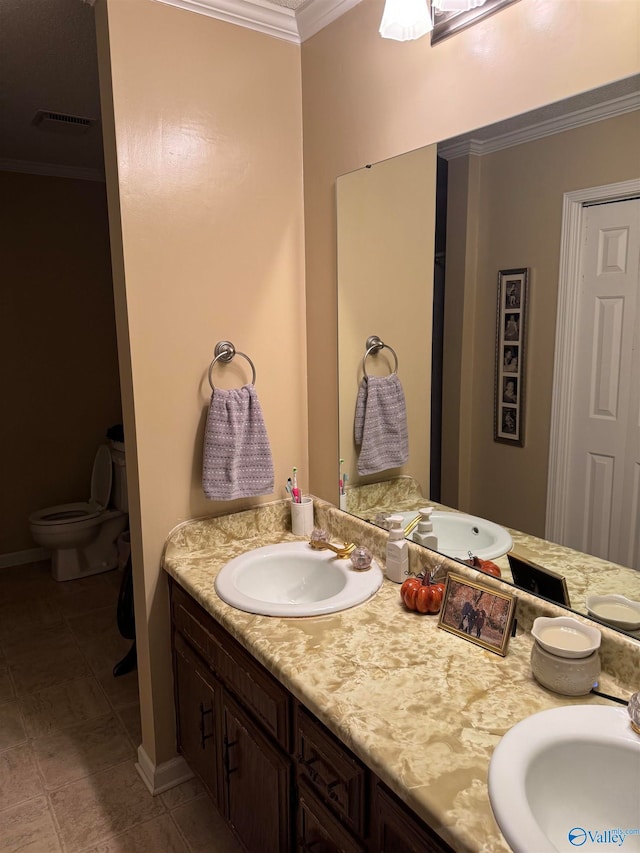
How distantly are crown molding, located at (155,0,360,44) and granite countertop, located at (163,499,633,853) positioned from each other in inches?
63.1

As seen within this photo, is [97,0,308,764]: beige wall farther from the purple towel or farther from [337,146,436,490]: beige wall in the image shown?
[337,146,436,490]: beige wall

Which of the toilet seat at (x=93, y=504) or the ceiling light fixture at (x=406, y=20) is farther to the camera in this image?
the toilet seat at (x=93, y=504)

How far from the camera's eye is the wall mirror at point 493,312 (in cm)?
120

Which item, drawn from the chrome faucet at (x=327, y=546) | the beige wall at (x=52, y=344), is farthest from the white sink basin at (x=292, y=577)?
the beige wall at (x=52, y=344)

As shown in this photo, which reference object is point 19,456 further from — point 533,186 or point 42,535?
point 533,186

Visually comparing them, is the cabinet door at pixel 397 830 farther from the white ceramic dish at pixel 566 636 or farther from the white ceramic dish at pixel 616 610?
the white ceramic dish at pixel 616 610

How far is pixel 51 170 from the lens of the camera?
147 inches

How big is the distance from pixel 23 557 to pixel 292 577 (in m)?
2.86

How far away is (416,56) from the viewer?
61.6 inches

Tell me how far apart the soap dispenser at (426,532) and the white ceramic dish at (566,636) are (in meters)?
0.42

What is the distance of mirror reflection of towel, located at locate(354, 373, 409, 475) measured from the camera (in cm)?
176

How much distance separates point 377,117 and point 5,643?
2.90 metres

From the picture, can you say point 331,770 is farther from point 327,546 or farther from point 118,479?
point 118,479

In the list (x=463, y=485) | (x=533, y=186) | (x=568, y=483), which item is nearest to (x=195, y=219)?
(x=533, y=186)
